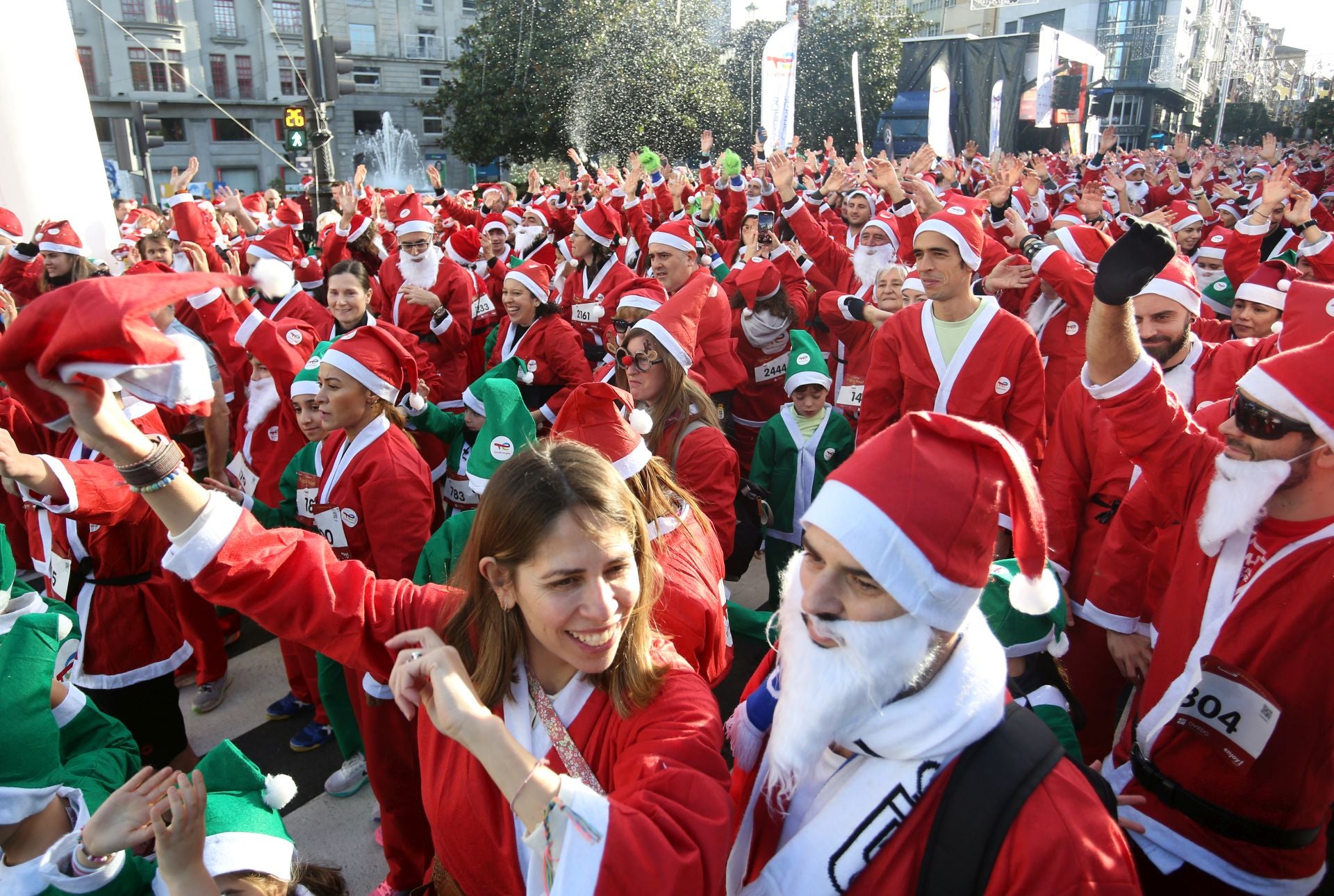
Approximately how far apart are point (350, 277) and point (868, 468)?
4672mm

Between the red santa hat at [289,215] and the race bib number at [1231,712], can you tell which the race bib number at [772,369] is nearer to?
the race bib number at [1231,712]

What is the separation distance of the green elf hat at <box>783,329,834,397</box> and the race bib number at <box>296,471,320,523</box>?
245cm

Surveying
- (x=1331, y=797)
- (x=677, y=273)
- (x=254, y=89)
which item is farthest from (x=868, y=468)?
(x=254, y=89)

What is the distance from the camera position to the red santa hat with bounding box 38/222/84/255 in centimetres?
641

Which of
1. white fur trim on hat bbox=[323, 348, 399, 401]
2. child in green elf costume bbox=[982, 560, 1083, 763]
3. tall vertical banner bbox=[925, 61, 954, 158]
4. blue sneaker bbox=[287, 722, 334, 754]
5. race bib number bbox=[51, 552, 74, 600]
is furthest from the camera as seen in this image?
tall vertical banner bbox=[925, 61, 954, 158]

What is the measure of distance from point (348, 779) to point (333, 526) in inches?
44.1

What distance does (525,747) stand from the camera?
166 centimetres

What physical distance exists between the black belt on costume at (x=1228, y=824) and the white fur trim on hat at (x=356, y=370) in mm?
3040

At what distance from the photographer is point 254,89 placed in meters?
41.6

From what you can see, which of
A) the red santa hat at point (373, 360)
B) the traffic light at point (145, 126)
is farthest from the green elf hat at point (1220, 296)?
the traffic light at point (145, 126)

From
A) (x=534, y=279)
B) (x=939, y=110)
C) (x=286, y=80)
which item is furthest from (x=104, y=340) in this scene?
(x=286, y=80)

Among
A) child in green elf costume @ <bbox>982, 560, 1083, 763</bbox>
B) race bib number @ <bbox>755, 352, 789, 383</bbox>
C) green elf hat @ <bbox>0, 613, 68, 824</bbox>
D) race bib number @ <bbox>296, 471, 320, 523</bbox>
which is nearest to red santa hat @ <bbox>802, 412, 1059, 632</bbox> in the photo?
child in green elf costume @ <bbox>982, 560, 1083, 763</bbox>

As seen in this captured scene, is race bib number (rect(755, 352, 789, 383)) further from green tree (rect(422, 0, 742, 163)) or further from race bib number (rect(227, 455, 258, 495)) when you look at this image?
green tree (rect(422, 0, 742, 163))

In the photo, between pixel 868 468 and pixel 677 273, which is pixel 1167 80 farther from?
pixel 868 468
